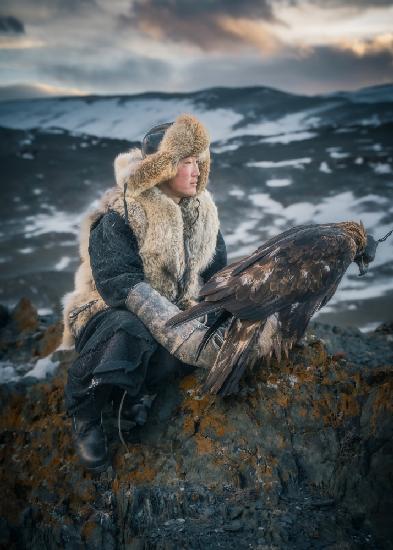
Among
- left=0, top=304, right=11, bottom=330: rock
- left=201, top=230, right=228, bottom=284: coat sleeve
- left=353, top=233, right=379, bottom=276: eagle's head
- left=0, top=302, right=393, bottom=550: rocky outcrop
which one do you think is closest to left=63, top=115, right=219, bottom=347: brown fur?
left=201, top=230, right=228, bottom=284: coat sleeve

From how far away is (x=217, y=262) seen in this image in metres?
3.01

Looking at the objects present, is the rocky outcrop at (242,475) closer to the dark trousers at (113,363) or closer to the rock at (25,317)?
the dark trousers at (113,363)

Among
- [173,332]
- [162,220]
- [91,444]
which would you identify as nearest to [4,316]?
[91,444]

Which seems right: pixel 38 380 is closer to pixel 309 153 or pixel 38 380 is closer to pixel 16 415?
pixel 16 415

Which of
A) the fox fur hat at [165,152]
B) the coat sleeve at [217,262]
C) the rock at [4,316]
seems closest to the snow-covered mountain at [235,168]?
the rock at [4,316]

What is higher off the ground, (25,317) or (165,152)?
(165,152)

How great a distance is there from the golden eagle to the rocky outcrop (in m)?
0.38

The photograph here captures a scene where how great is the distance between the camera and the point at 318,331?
4004 millimetres

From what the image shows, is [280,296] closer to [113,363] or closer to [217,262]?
[113,363]

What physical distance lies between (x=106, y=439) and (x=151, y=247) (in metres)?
1.02

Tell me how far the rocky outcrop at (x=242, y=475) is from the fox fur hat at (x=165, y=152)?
1.05 metres

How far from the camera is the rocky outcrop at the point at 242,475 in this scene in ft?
6.90

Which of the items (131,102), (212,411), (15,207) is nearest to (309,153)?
(131,102)

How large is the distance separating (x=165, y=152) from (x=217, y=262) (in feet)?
2.56
